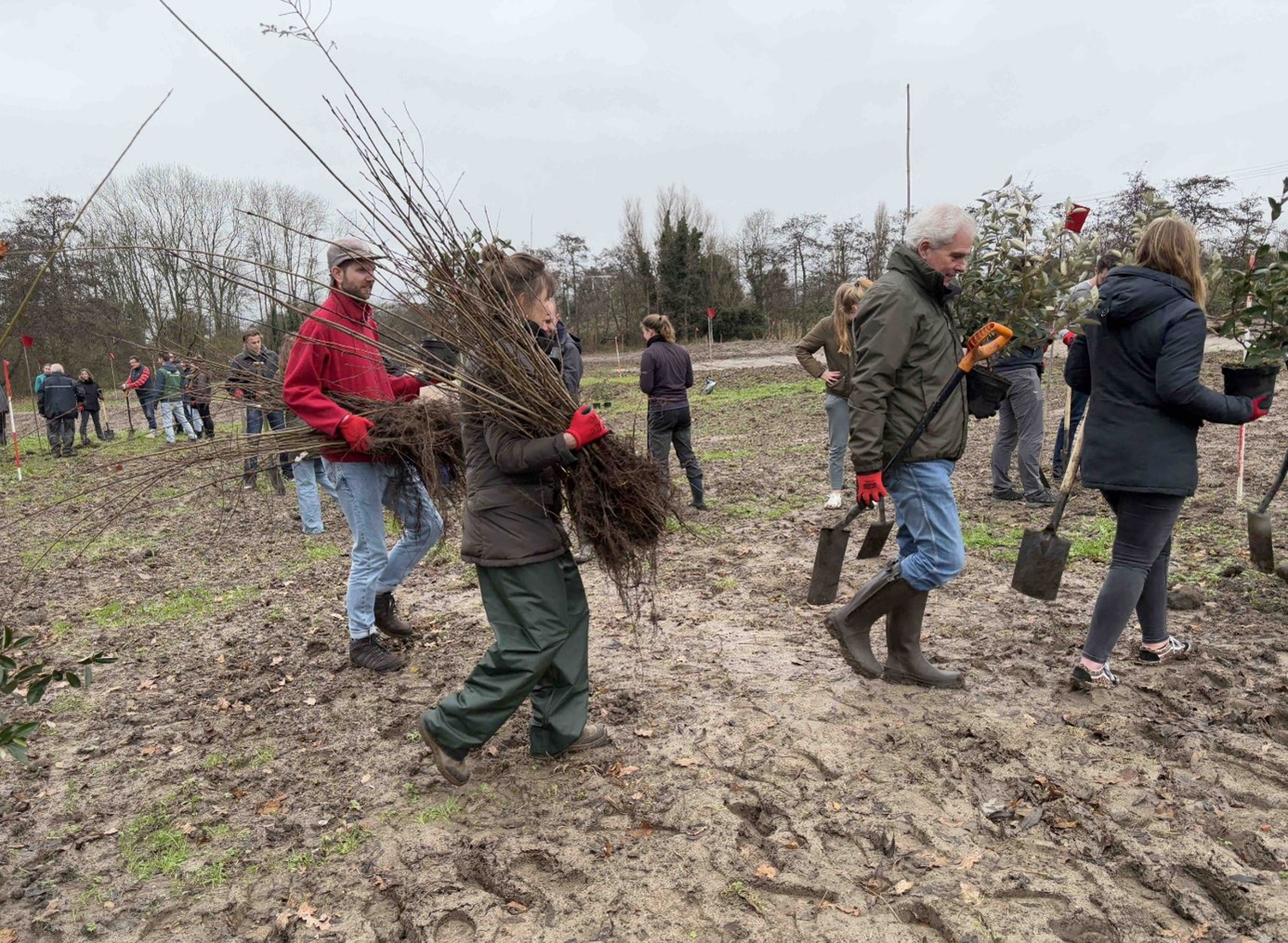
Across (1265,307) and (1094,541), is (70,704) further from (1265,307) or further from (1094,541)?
(1094,541)

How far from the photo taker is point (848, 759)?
10.7 ft

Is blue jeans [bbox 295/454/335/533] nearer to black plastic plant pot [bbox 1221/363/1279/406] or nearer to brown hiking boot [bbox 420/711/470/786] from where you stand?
brown hiking boot [bbox 420/711/470/786]

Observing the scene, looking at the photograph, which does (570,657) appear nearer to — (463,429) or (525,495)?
(525,495)

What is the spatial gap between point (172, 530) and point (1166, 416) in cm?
878

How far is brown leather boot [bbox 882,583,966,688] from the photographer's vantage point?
3779mm

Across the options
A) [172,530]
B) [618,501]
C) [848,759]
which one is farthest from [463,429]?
[172,530]

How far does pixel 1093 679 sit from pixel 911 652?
0.75 m

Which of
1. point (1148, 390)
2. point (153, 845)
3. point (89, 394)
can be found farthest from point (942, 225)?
point (89, 394)

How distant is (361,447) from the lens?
151 inches

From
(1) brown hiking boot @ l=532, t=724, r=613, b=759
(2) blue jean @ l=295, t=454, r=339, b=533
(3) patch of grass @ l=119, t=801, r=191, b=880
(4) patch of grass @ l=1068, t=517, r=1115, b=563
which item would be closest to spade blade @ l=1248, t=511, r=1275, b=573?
(4) patch of grass @ l=1068, t=517, r=1115, b=563

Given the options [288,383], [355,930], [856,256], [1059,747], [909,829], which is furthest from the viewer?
[856,256]

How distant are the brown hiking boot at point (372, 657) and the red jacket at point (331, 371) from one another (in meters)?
1.02

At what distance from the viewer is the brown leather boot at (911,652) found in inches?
149

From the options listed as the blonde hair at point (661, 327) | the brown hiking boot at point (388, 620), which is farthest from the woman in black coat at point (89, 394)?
the brown hiking boot at point (388, 620)
